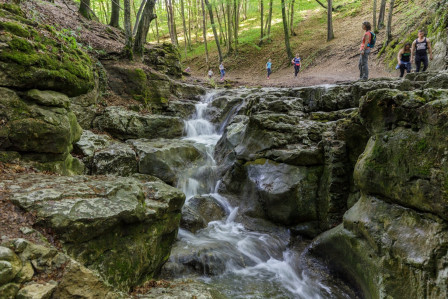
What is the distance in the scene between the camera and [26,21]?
627 centimetres

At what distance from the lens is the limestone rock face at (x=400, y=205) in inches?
138

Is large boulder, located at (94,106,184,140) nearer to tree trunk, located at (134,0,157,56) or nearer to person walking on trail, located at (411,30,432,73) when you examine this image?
tree trunk, located at (134,0,157,56)

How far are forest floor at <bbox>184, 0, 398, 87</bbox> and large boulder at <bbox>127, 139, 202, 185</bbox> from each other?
1040 centimetres

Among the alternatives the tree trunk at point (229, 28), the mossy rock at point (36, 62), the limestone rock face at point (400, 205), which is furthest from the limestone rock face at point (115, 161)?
the tree trunk at point (229, 28)

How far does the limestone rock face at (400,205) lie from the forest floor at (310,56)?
12410 mm

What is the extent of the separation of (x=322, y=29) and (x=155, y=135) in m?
23.8

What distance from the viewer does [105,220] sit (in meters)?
3.61

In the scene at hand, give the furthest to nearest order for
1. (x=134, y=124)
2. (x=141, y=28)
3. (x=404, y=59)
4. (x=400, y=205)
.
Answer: (x=141, y=28) < (x=404, y=59) < (x=134, y=124) < (x=400, y=205)

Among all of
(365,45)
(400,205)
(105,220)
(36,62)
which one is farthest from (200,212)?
(365,45)

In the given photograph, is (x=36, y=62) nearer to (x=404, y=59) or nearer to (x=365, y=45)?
(x=365, y=45)

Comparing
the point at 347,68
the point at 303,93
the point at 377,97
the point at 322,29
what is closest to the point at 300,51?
the point at 322,29

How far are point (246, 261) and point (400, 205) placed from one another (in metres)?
3.29

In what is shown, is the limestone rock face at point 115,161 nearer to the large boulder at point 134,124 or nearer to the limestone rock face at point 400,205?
the large boulder at point 134,124

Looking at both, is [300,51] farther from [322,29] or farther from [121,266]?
[121,266]
